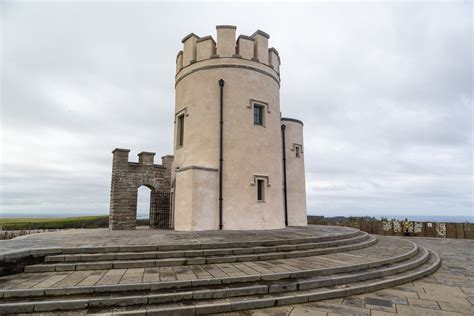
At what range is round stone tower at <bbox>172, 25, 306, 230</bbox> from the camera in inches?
479

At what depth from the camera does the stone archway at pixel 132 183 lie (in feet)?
45.5

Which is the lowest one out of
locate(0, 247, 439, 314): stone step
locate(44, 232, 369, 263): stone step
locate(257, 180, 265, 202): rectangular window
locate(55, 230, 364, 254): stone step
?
locate(0, 247, 439, 314): stone step

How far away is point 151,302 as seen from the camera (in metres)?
4.64

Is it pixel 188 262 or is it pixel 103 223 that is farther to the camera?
pixel 103 223

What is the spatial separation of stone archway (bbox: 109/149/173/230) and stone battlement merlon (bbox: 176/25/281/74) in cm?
559

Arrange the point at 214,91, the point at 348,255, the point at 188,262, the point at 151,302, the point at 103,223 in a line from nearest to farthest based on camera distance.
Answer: the point at 151,302
the point at 188,262
the point at 348,255
the point at 214,91
the point at 103,223

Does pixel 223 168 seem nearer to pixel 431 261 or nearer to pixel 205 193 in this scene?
pixel 205 193

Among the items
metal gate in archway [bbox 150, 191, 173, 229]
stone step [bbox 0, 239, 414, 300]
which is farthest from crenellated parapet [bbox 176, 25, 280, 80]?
stone step [bbox 0, 239, 414, 300]

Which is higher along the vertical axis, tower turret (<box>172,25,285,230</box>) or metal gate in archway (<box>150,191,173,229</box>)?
tower turret (<box>172,25,285,230</box>)

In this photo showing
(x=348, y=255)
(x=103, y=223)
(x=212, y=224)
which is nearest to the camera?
(x=348, y=255)

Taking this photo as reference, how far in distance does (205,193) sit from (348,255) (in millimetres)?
6178

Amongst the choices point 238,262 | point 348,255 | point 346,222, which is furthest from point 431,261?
point 346,222

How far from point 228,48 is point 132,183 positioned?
8412mm

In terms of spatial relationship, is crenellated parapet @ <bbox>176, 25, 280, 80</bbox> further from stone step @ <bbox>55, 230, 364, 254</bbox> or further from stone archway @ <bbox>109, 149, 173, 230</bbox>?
stone step @ <bbox>55, 230, 364, 254</bbox>
